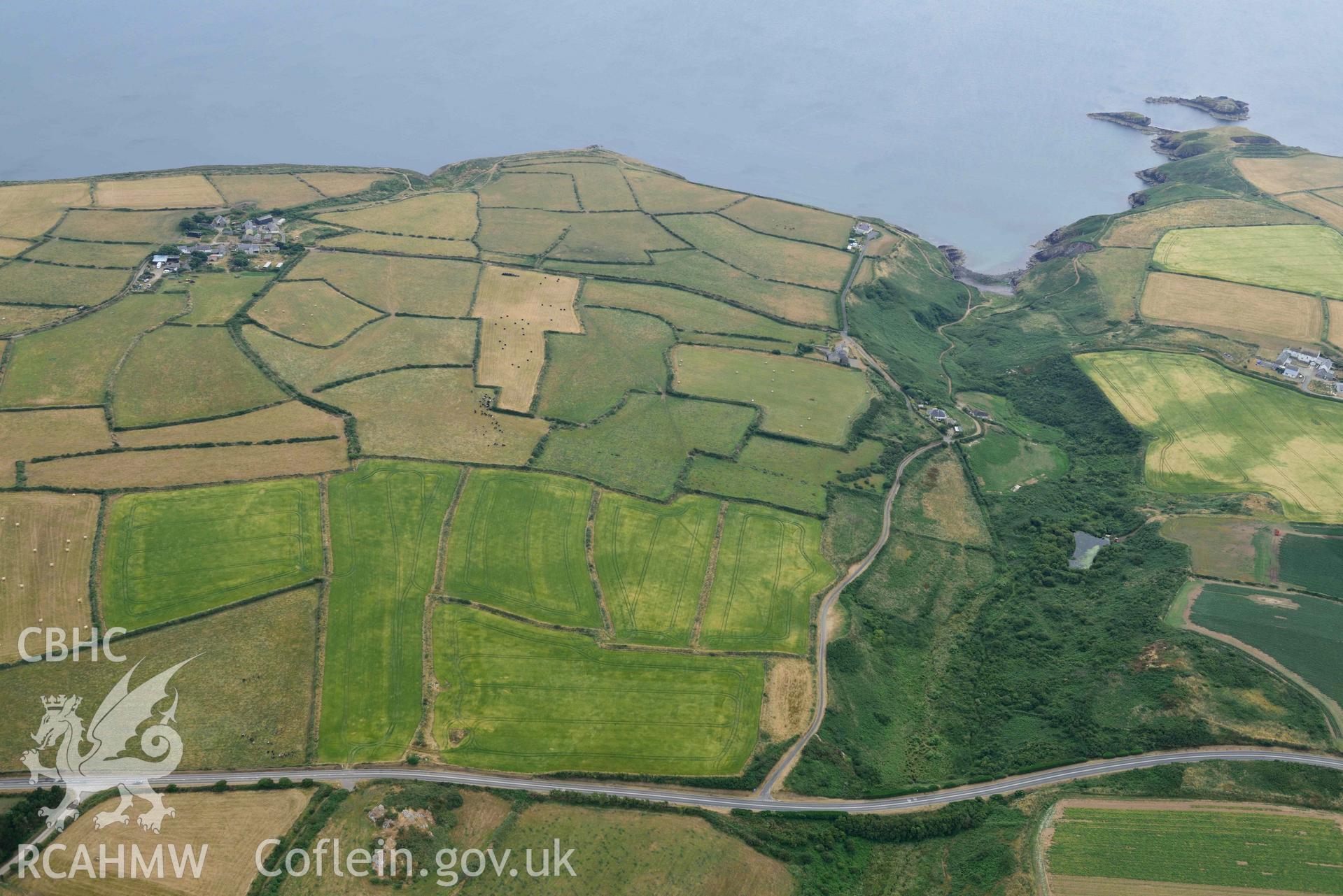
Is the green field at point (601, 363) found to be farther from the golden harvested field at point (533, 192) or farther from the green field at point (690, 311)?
the golden harvested field at point (533, 192)

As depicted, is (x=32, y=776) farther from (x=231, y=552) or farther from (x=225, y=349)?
(x=225, y=349)

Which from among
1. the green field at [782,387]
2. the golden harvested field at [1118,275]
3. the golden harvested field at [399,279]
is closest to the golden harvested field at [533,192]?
the golden harvested field at [399,279]

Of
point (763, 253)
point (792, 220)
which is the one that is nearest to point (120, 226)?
point (763, 253)

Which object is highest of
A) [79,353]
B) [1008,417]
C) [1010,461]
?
[79,353]

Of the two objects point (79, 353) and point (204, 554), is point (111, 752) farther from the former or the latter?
point (79, 353)

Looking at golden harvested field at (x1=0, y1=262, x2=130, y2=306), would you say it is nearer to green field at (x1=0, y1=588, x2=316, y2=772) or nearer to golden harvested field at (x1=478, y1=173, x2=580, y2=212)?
Result: golden harvested field at (x1=478, y1=173, x2=580, y2=212)

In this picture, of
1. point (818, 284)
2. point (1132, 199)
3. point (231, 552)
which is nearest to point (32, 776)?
point (231, 552)
